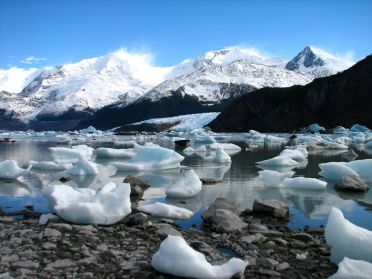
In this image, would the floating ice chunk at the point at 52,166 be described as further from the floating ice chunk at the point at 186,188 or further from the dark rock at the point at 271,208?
the dark rock at the point at 271,208

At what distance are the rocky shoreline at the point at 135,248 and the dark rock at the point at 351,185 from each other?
4689 mm

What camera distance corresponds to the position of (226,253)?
632 cm

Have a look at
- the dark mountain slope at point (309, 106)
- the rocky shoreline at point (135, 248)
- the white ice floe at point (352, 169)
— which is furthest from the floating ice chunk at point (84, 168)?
the dark mountain slope at point (309, 106)

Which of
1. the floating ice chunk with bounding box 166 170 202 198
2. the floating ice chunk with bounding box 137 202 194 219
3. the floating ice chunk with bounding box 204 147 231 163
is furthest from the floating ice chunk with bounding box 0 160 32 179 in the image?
the floating ice chunk with bounding box 204 147 231 163

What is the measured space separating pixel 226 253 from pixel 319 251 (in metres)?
1.37

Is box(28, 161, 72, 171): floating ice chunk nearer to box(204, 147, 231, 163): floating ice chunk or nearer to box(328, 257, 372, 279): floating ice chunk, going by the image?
box(204, 147, 231, 163): floating ice chunk

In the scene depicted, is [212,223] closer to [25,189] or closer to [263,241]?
[263,241]

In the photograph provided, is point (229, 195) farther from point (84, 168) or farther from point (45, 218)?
point (84, 168)

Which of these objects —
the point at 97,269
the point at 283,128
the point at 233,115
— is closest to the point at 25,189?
the point at 97,269

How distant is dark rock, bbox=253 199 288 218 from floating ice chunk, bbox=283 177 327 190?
3.55 m

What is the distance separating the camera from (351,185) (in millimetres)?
12172

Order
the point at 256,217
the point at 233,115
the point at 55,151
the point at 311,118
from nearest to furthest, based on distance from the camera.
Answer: the point at 256,217, the point at 55,151, the point at 311,118, the point at 233,115

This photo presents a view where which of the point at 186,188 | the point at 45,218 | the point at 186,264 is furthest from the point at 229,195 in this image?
the point at 186,264

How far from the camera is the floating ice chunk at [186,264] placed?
16.8 feet
